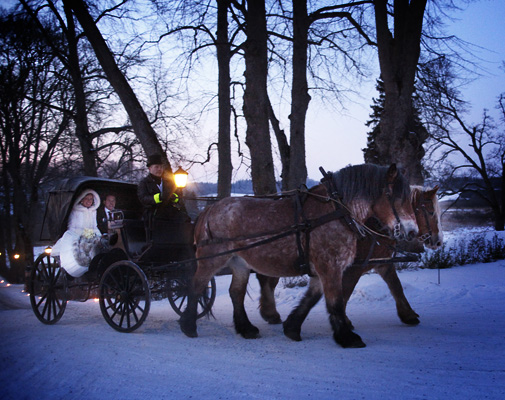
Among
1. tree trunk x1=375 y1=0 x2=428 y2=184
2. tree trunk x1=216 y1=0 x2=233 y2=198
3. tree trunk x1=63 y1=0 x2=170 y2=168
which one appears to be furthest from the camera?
tree trunk x1=216 y1=0 x2=233 y2=198

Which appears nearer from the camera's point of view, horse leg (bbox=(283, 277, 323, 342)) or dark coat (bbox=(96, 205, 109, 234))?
horse leg (bbox=(283, 277, 323, 342))

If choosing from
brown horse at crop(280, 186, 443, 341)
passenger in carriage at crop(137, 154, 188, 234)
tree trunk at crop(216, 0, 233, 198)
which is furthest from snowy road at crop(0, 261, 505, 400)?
tree trunk at crop(216, 0, 233, 198)

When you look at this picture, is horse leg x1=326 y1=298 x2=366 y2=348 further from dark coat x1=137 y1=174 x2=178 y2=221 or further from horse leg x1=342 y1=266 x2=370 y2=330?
dark coat x1=137 y1=174 x2=178 y2=221

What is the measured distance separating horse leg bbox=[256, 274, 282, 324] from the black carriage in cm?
81

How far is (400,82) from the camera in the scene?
9.59 meters

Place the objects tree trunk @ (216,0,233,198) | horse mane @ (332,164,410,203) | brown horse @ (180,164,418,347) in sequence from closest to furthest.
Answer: brown horse @ (180,164,418,347) < horse mane @ (332,164,410,203) < tree trunk @ (216,0,233,198)

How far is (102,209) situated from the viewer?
23.9ft

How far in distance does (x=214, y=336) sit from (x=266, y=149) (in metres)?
4.85

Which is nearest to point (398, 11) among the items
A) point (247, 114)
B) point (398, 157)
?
point (398, 157)

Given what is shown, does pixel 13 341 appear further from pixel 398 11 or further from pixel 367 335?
pixel 398 11

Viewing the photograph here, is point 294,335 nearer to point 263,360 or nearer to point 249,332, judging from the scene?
point 249,332

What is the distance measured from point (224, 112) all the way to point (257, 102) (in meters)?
2.85

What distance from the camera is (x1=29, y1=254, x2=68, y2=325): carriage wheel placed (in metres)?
6.45

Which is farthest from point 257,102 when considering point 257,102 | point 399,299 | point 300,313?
point 300,313
